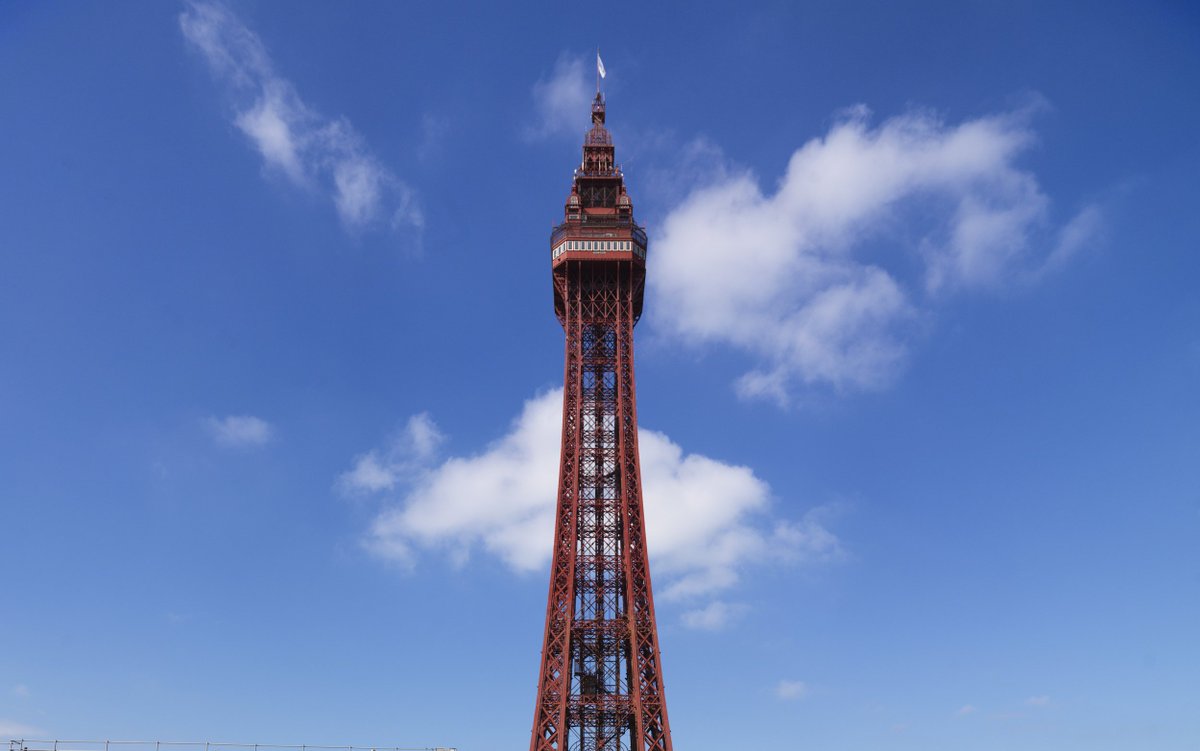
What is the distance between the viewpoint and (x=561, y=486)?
93750 millimetres

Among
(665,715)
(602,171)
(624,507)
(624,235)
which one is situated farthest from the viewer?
(602,171)

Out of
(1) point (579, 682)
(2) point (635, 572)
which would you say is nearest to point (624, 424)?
(2) point (635, 572)

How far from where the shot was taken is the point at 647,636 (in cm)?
8900

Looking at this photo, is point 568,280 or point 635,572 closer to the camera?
point 635,572

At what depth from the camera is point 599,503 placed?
93.9m

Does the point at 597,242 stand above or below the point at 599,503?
above

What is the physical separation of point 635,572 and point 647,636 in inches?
218

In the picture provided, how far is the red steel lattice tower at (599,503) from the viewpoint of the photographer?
3455 inches

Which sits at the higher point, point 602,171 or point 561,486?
point 602,171

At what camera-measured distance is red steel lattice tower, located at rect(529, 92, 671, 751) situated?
288ft

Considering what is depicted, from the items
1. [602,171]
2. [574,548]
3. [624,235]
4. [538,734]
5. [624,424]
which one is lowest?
[538,734]

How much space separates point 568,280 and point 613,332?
666 centimetres

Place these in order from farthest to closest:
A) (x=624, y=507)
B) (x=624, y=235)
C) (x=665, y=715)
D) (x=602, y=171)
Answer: (x=602, y=171)
(x=624, y=235)
(x=624, y=507)
(x=665, y=715)

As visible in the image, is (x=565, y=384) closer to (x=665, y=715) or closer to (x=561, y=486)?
(x=561, y=486)
